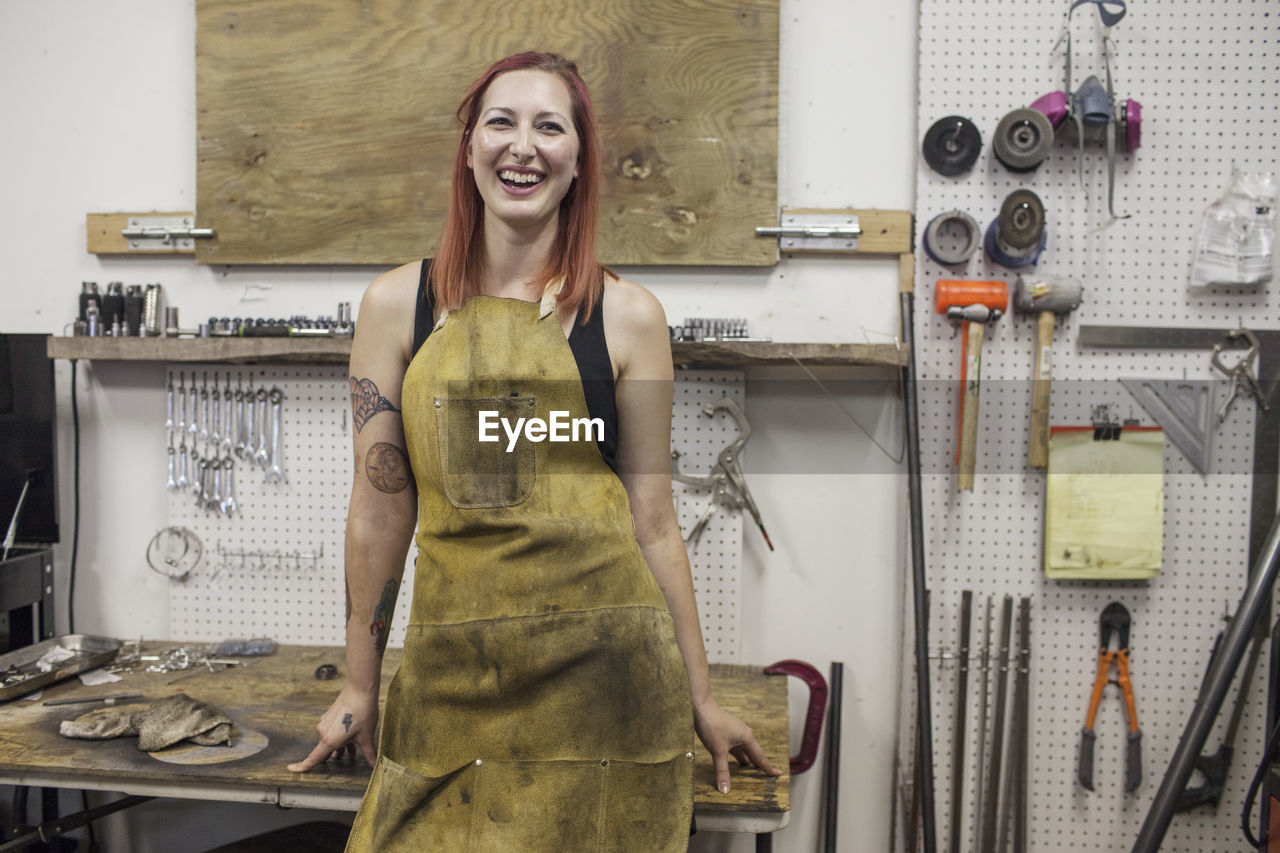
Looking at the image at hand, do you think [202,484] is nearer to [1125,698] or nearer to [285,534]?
[285,534]

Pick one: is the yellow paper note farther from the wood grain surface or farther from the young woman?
the young woman

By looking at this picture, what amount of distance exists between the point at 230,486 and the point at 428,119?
105 centimetres

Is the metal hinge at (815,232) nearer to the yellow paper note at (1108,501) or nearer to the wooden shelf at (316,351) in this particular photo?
the wooden shelf at (316,351)

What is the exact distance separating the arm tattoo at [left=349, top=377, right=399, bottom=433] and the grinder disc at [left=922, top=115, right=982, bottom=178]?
1.42 meters

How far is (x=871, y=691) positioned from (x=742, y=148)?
136cm

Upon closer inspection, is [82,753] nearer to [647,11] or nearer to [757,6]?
[647,11]

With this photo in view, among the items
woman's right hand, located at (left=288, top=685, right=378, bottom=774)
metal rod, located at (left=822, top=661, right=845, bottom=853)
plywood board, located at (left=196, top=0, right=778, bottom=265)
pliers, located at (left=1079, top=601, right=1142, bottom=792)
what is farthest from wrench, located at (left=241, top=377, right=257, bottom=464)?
pliers, located at (left=1079, top=601, right=1142, bottom=792)

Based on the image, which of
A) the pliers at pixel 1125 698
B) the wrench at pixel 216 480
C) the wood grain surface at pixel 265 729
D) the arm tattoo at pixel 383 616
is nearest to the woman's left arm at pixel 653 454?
the wood grain surface at pixel 265 729

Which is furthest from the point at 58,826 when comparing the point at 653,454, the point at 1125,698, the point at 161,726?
the point at 1125,698

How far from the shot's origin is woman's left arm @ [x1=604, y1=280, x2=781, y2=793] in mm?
1307

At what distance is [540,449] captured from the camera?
1.24 meters

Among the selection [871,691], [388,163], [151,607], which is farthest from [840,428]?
[151,607]

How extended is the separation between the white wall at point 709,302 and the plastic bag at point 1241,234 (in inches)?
27.5

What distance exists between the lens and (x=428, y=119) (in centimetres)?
214
